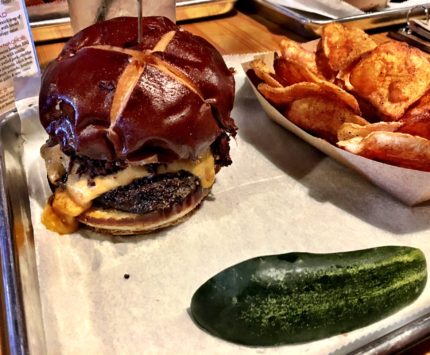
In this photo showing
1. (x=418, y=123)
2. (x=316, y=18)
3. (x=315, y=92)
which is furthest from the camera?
(x=316, y=18)

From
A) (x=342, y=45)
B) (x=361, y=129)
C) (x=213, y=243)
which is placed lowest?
(x=213, y=243)

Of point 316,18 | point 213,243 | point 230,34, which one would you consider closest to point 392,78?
point 213,243

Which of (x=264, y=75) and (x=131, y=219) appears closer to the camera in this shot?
(x=131, y=219)

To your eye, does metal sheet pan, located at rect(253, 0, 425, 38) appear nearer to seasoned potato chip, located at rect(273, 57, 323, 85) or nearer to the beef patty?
seasoned potato chip, located at rect(273, 57, 323, 85)

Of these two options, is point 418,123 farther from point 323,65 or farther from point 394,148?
point 323,65

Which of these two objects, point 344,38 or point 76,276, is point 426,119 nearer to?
point 344,38

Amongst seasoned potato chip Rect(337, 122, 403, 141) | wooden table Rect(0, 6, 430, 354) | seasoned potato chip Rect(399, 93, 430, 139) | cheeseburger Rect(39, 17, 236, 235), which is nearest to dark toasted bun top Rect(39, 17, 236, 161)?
cheeseburger Rect(39, 17, 236, 235)

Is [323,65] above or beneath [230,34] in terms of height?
above
